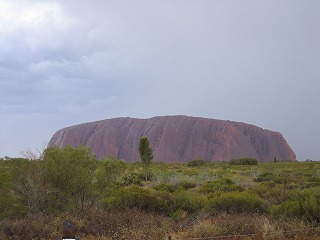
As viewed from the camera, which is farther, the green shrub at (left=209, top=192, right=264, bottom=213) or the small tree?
the small tree

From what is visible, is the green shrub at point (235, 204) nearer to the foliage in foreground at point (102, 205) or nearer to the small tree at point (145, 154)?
the foliage in foreground at point (102, 205)

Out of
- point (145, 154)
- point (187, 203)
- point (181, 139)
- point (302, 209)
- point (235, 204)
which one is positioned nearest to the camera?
point (302, 209)

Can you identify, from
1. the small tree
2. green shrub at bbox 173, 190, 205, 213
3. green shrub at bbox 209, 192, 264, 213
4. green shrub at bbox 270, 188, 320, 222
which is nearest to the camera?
green shrub at bbox 270, 188, 320, 222

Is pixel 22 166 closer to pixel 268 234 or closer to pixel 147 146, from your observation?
pixel 268 234

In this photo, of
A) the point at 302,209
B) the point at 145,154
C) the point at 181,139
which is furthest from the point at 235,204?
the point at 181,139

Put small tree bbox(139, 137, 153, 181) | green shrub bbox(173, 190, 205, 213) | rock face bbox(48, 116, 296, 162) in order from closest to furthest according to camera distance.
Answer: green shrub bbox(173, 190, 205, 213) < small tree bbox(139, 137, 153, 181) < rock face bbox(48, 116, 296, 162)

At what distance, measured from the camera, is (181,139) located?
9819 cm

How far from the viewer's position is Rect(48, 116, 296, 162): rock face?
94688mm

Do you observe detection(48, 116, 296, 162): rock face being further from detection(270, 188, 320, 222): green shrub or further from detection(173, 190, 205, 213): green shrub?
detection(270, 188, 320, 222): green shrub

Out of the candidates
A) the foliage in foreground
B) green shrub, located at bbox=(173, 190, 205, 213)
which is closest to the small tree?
the foliage in foreground

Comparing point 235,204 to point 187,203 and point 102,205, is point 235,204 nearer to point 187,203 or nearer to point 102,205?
point 187,203

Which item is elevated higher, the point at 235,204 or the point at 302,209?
the point at 302,209

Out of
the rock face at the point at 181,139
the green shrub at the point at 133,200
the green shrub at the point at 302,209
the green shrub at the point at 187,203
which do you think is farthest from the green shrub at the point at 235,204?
the rock face at the point at 181,139

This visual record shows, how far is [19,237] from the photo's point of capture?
11.1 m
